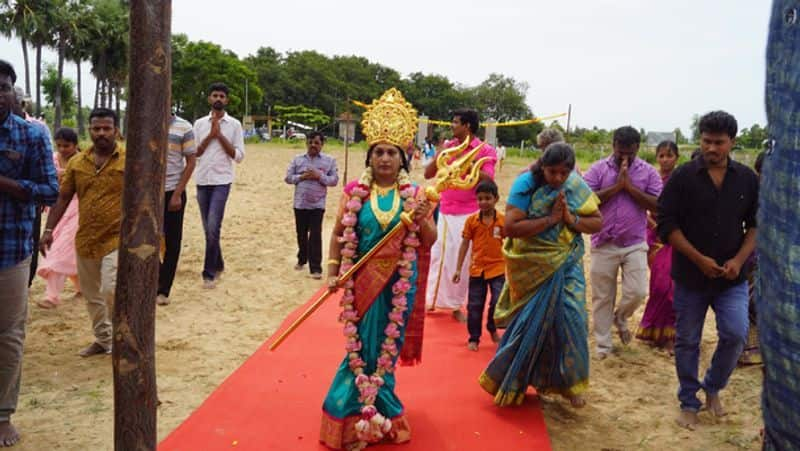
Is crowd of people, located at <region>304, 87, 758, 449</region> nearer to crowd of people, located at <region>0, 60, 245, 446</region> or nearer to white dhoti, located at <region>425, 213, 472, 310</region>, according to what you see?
crowd of people, located at <region>0, 60, 245, 446</region>

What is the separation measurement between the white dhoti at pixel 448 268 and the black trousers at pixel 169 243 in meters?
2.63

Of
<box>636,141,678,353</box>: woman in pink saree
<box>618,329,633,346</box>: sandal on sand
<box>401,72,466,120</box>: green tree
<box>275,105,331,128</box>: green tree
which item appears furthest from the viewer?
<box>401,72,466,120</box>: green tree

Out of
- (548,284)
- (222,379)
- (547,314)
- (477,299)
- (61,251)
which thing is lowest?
(222,379)

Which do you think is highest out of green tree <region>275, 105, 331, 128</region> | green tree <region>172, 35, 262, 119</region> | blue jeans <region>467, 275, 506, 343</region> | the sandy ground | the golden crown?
green tree <region>172, 35, 262, 119</region>

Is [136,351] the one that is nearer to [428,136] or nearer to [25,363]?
[25,363]

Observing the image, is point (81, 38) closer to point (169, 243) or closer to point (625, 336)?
point (169, 243)

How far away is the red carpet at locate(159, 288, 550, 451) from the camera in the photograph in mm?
3662

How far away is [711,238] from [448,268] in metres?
2.98

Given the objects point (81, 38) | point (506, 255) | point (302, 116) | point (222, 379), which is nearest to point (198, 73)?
point (81, 38)

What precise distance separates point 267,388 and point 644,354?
339 centimetres

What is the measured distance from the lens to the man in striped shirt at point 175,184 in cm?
629

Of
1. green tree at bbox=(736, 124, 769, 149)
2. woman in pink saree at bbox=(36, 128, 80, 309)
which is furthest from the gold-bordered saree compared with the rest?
green tree at bbox=(736, 124, 769, 149)

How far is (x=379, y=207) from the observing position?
369cm

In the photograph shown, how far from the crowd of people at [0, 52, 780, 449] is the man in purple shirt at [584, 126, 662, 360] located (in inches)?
0.5
